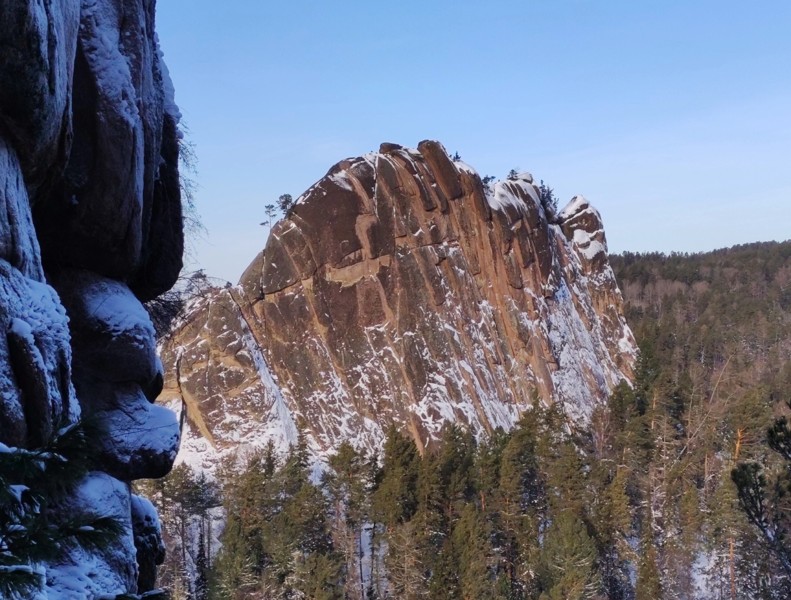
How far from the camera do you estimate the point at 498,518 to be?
91.2 ft

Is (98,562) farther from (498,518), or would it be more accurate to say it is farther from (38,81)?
(498,518)

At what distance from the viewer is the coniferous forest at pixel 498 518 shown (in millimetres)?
23000

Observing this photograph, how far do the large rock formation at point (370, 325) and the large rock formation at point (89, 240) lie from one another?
27.2m

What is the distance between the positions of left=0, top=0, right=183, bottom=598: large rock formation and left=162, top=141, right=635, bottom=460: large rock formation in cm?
2719

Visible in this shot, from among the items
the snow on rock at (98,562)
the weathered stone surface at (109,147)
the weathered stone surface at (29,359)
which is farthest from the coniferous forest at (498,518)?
the weathered stone surface at (29,359)

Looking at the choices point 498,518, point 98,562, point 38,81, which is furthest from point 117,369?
point 498,518

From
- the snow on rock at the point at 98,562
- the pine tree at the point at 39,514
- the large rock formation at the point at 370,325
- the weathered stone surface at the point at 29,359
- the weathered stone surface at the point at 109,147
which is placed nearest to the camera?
the pine tree at the point at 39,514

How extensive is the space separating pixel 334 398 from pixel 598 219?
1119 inches

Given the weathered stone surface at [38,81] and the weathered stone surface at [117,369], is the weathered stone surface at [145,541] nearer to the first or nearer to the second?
the weathered stone surface at [117,369]

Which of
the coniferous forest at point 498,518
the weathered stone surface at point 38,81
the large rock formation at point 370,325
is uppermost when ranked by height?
the large rock formation at point 370,325

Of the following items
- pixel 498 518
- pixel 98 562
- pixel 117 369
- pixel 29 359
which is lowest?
pixel 498 518

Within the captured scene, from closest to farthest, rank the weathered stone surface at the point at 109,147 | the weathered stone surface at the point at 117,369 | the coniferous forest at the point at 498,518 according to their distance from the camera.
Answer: the weathered stone surface at the point at 109,147 → the weathered stone surface at the point at 117,369 → the coniferous forest at the point at 498,518

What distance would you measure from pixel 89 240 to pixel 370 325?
31.1 m

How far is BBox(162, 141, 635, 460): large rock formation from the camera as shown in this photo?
1362 inches
